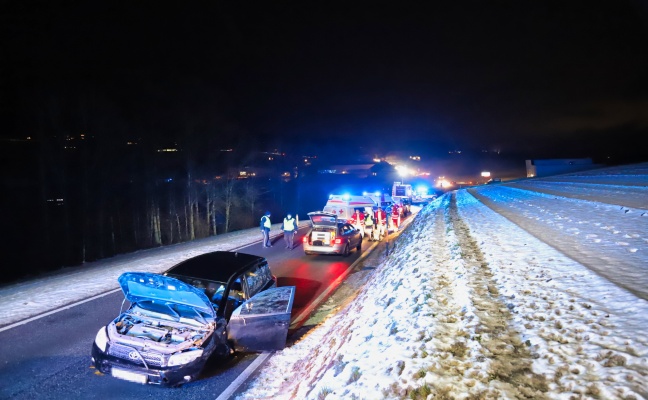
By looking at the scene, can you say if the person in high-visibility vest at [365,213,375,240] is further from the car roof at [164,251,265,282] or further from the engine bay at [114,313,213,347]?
the engine bay at [114,313,213,347]

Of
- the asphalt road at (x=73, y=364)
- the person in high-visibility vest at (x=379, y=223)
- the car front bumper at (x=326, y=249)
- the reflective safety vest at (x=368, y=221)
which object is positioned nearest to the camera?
the asphalt road at (x=73, y=364)

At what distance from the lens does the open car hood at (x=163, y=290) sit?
516 centimetres

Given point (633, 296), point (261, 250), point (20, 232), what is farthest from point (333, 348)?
point (20, 232)

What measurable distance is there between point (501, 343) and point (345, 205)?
17677mm

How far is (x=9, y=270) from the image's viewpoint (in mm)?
26094

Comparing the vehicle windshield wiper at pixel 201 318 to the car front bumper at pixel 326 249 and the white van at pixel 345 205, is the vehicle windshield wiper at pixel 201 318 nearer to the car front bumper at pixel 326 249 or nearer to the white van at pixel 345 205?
the car front bumper at pixel 326 249

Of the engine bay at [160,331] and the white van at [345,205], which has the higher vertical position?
the white van at [345,205]

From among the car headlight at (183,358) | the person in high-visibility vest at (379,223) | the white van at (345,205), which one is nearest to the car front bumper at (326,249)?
the person in high-visibility vest at (379,223)

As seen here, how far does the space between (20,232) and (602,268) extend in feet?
122

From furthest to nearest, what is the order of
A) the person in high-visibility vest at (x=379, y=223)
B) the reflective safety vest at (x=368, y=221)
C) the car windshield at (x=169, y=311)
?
1. the person in high-visibility vest at (x=379, y=223)
2. the reflective safety vest at (x=368, y=221)
3. the car windshield at (x=169, y=311)

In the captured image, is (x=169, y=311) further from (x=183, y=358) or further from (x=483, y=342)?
(x=483, y=342)

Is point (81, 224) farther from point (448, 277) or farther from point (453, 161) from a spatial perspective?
point (453, 161)

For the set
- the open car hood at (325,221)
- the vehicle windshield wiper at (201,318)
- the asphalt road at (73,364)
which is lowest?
the asphalt road at (73,364)

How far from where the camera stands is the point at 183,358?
485cm
